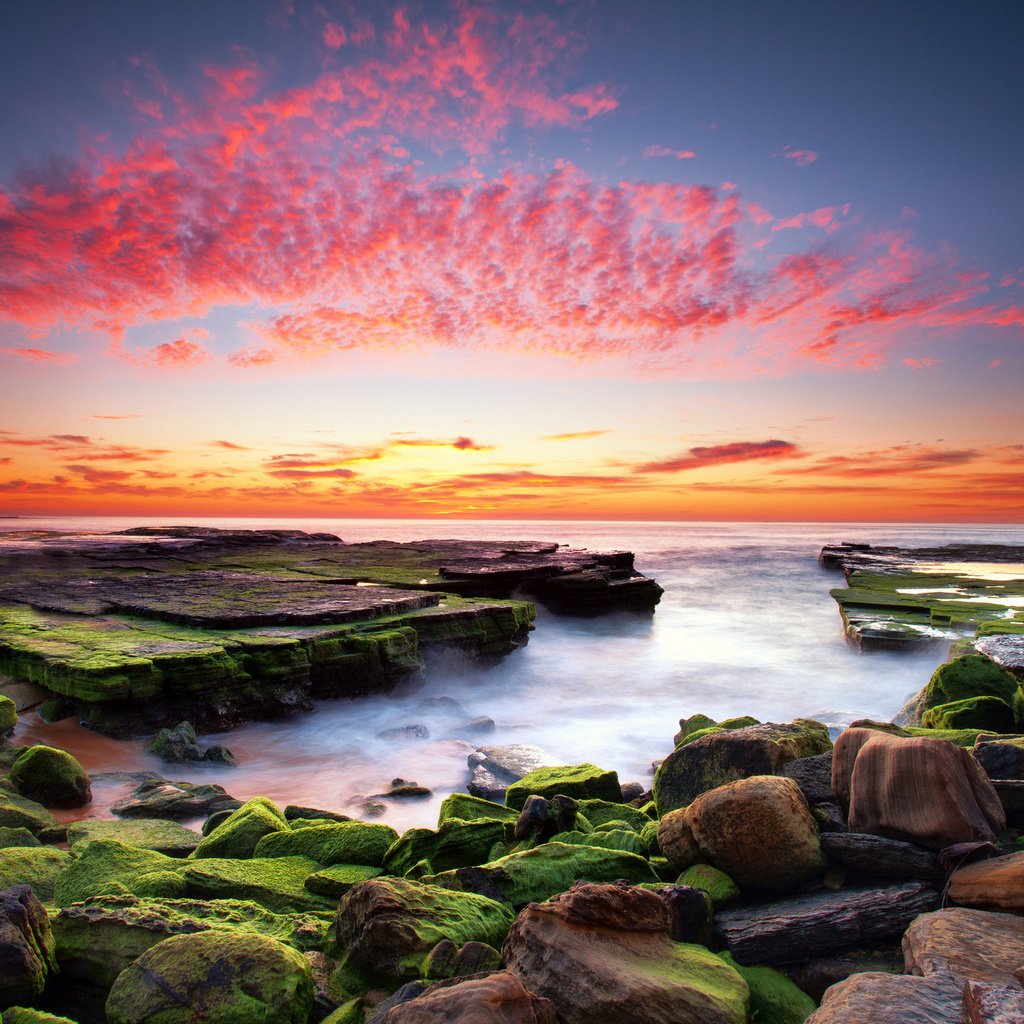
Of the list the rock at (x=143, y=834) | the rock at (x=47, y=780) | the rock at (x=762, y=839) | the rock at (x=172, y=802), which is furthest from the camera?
the rock at (x=47, y=780)

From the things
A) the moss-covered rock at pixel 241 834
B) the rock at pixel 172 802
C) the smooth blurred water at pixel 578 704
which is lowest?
the smooth blurred water at pixel 578 704

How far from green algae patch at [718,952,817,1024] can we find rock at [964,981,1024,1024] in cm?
57

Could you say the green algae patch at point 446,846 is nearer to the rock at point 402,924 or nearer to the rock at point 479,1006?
the rock at point 402,924

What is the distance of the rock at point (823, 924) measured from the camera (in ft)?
7.35

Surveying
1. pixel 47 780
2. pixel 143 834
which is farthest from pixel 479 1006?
pixel 47 780

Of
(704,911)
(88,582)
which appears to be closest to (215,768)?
(704,911)

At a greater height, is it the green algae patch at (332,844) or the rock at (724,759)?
the rock at (724,759)

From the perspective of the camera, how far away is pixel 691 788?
11.5 ft

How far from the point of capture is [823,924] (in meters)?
2.27

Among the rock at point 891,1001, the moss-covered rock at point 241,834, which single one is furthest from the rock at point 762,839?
the moss-covered rock at point 241,834

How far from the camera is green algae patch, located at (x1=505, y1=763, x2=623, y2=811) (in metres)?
4.09

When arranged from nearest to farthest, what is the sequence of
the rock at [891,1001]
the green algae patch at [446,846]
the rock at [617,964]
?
the rock at [891,1001] → the rock at [617,964] → the green algae patch at [446,846]

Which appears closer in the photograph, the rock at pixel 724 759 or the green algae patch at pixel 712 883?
the green algae patch at pixel 712 883

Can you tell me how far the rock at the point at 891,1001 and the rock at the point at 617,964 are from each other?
1.07 ft
